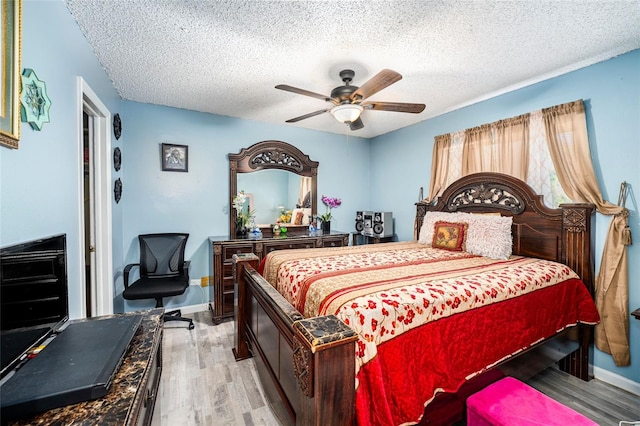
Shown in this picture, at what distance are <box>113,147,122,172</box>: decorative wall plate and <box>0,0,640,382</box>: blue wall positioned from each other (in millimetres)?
137

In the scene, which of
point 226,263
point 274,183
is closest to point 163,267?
point 226,263

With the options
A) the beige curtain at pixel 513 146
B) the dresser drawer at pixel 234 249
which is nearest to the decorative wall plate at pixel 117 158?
the dresser drawer at pixel 234 249

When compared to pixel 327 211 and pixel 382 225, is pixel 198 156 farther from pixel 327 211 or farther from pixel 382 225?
pixel 382 225

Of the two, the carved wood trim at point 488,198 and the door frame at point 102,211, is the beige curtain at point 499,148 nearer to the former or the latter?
the carved wood trim at point 488,198

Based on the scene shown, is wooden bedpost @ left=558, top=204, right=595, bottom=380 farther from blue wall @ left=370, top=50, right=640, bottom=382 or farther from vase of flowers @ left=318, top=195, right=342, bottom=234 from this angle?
vase of flowers @ left=318, top=195, right=342, bottom=234

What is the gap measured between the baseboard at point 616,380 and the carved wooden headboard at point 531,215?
0.66 metres

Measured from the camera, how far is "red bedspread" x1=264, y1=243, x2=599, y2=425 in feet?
4.05

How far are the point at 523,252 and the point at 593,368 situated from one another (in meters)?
1.03

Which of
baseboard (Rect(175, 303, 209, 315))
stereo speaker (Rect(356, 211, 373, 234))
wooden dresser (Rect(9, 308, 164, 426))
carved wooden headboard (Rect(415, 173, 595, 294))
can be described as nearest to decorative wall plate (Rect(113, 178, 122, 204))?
baseboard (Rect(175, 303, 209, 315))

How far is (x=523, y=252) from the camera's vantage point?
8.55ft

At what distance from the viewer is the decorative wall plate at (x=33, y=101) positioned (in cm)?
114

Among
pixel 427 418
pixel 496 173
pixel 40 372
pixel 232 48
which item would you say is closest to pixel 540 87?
pixel 496 173

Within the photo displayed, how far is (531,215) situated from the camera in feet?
8.43

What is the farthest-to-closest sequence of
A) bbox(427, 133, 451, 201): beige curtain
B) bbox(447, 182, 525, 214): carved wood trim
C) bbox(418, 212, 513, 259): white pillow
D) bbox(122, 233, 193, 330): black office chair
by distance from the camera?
bbox(427, 133, 451, 201): beige curtain
bbox(122, 233, 193, 330): black office chair
bbox(447, 182, 525, 214): carved wood trim
bbox(418, 212, 513, 259): white pillow
